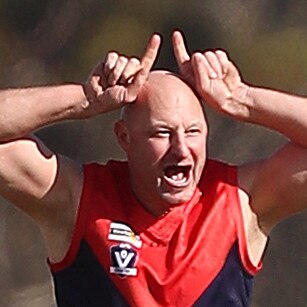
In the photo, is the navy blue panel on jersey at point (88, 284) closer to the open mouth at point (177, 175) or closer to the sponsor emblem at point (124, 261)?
the sponsor emblem at point (124, 261)

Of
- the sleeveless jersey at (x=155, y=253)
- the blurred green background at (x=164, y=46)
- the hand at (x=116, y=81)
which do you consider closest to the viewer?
the hand at (x=116, y=81)

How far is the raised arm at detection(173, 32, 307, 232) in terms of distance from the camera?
3.33m

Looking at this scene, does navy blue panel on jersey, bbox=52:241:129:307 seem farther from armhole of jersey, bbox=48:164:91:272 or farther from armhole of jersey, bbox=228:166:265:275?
armhole of jersey, bbox=228:166:265:275

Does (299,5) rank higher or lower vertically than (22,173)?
lower

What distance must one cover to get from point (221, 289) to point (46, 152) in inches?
18.1

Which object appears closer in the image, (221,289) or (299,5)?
(221,289)

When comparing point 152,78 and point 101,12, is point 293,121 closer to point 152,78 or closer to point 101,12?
point 152,78

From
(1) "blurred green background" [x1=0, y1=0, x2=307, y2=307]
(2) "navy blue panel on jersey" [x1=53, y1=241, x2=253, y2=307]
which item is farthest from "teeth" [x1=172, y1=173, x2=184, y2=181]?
(1) "blurred green background" [x1=0, y1=0, x2=307, y2=307]

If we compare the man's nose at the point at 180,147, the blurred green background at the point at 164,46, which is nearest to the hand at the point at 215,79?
the man's nose at the point at 180,147

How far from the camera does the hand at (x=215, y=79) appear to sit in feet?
10.9

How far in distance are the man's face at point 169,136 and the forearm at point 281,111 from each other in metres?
0.11

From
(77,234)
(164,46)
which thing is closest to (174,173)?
(77,234)

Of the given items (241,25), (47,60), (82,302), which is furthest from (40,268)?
(82,302)

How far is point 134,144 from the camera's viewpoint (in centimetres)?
339
